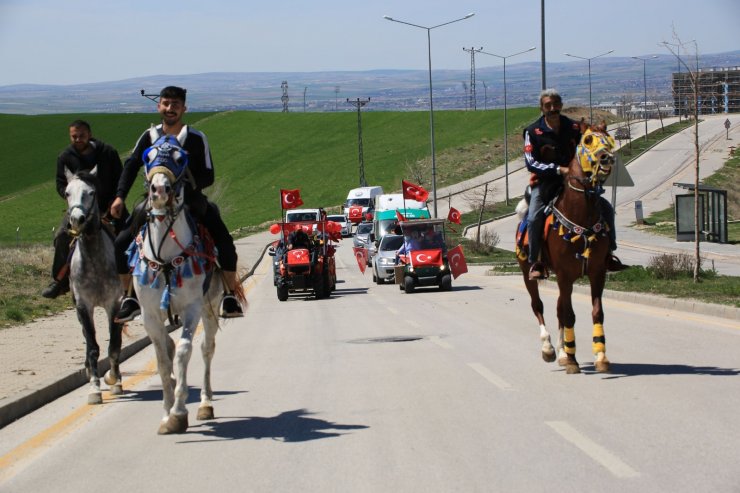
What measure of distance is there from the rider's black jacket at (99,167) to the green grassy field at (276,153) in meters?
70.6

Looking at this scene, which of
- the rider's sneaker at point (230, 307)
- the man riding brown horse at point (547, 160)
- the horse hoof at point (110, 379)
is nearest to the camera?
the rider's sneaker at point (230, 307)

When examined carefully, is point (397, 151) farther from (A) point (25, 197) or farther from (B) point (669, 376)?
(B) point (669, 376)

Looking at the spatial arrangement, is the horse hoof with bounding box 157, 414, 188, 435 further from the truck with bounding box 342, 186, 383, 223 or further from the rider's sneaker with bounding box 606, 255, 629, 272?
the truck with bounding box 342, 186, 383, 223

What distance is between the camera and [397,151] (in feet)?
394

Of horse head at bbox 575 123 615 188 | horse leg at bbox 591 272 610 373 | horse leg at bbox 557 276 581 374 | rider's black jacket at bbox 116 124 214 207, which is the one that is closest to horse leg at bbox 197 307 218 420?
rider's black jacket at bbox 116 124 214 207

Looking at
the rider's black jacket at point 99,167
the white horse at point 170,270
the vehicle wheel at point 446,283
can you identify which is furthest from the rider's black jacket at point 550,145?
the vehicle wheel at point 446,283

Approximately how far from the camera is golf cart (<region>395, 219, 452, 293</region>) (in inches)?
1325

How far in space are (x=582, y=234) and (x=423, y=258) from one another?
825 inches

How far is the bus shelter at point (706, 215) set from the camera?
50091 mm

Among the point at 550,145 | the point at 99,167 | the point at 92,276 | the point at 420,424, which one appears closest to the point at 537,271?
the point at 550,145

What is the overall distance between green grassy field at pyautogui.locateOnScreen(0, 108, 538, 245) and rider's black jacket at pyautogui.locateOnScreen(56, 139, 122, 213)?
70.6 m

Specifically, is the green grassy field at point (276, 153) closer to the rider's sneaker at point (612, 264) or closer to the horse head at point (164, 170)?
the rider's sneaker at point (612, 264)

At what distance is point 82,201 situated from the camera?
12.4 metres

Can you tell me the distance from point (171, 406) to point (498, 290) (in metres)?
22.0
